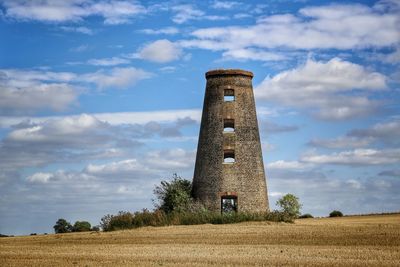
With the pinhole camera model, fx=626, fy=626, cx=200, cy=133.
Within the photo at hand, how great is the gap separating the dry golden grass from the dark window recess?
5573 mm

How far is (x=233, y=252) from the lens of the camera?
2211cm

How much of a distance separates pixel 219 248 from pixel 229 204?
16871mm

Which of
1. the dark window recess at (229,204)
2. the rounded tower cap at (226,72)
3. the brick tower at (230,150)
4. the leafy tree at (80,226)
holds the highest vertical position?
the rounded tower cap at (226,72)

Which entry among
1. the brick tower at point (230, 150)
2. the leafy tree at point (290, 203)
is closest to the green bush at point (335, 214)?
the leafy tree at point (290, 203)

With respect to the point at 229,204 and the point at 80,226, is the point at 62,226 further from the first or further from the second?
the point at 229,204

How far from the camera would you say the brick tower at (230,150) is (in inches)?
1518

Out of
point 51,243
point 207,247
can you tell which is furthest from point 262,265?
point 51,243

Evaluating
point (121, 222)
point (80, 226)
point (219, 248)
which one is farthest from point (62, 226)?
point (219, 248)

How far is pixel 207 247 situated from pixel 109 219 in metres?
13.9

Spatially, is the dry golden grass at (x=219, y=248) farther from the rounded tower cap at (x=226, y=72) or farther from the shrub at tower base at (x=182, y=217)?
the rounded tower cap at (x=226, y=72)

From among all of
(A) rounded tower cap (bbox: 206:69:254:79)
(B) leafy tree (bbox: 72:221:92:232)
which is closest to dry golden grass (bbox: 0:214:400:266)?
(A) rounded tower cap (bbox: 206:69:254:79)

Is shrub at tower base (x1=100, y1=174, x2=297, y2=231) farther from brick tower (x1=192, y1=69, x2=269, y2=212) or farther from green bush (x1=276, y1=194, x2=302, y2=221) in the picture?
green bush (x1=276, y1=194, x2=302, y2=221)

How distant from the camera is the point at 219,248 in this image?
2361 cm

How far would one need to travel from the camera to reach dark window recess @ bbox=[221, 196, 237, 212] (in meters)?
39.6
